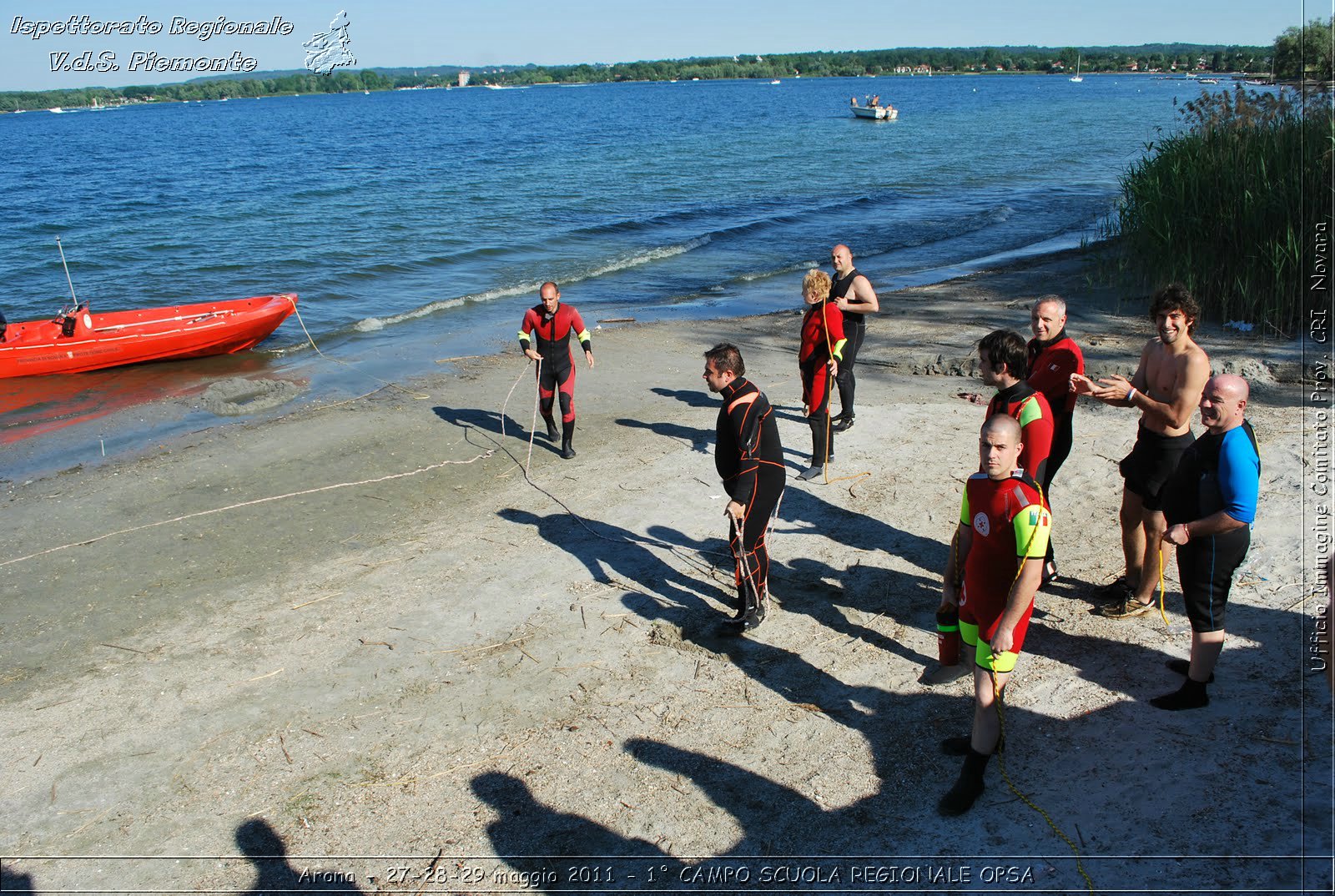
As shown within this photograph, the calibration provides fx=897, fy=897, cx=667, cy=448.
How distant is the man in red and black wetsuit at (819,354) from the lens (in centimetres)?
819

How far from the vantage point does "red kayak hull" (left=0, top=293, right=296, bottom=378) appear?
47.5ft

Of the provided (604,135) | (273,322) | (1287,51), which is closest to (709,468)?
(273,322)

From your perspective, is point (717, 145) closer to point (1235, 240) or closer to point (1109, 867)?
point (1235, 240)

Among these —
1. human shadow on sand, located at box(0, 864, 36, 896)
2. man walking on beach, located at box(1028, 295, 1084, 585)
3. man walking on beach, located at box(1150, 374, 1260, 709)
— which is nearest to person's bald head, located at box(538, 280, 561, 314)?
man walking on beach, located at box(1028, 295, 1084, 585)

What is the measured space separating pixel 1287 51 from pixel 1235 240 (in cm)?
890

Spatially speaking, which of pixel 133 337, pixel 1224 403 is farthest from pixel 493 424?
pixel 1224 403

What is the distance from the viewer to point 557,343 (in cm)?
945

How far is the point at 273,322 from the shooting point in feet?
52.8

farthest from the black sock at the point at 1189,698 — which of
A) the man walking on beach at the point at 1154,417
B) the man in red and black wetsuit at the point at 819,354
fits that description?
the man in red and black wetsuit at the point at 819,354

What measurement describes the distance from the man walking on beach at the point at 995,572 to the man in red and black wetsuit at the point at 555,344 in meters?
5.67

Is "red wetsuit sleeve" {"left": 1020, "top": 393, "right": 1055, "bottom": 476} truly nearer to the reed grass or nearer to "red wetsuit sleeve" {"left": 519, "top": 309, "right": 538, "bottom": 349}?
"red wetsuit sleeve" {"left": 519, "top": 309, "right": 538, "bottom": 349}

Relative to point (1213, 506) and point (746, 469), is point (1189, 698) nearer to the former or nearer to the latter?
point (1213, 506)

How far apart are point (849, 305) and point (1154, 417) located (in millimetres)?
4055

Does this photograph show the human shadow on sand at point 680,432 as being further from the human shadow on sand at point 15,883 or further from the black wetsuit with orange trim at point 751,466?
the human shadow on sand at point 15,883
